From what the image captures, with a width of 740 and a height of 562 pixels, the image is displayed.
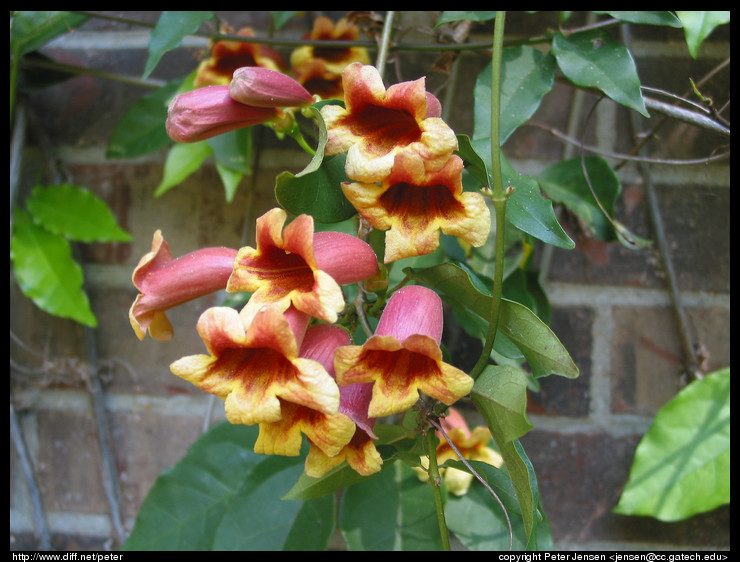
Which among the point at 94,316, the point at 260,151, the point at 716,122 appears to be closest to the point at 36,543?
the point at 94,316

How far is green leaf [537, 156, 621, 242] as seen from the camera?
573mm

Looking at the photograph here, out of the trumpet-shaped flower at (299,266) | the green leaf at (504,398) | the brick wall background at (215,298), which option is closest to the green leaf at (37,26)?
the brick wall background at (215,298)

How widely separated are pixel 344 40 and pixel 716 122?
0.38m

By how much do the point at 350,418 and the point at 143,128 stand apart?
516mm

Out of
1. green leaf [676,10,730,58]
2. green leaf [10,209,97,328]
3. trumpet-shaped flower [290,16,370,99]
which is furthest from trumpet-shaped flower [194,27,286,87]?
green leaf [676,10,730,58]

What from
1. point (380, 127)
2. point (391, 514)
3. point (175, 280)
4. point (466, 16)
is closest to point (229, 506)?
point (391, 514)

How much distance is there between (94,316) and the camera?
0.73 metres

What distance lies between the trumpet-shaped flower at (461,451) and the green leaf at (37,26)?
24.7 inches

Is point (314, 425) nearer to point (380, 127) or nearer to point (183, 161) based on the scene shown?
point (380, 127)

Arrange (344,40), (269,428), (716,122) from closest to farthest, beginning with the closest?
1. (269,428)
2. (716,122)
3. (344,40)


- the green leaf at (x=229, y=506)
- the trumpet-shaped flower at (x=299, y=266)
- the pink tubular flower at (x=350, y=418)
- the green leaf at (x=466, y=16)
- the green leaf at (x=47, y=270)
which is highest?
the green leaf at (x=466, y=16)

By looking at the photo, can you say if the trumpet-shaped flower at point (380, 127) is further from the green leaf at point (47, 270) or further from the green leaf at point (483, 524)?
the green leaf at point (47, 270)

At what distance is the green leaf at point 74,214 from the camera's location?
69 centimetres
